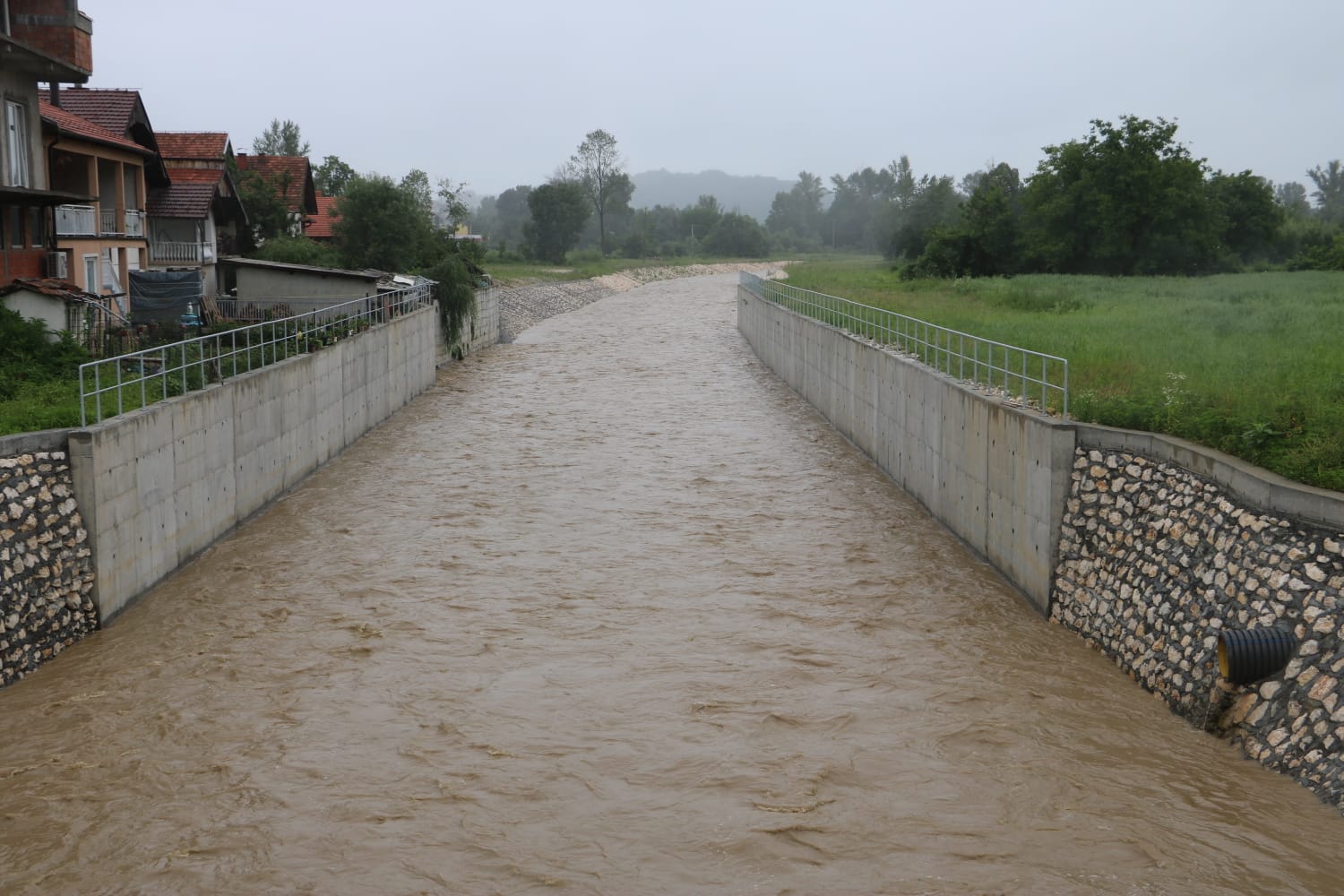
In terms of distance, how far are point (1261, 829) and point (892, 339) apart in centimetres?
1920

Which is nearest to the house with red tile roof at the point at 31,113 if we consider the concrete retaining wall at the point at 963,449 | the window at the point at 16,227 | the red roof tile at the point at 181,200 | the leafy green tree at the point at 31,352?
the window at the point at 16,227

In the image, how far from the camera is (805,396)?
38281 mm

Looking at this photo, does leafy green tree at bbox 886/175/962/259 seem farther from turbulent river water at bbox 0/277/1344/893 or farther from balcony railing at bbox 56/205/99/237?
turbulent river water at bbox 0/277/1344/893

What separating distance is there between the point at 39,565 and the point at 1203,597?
40.3 feet

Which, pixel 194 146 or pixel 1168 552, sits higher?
pixel 194 146

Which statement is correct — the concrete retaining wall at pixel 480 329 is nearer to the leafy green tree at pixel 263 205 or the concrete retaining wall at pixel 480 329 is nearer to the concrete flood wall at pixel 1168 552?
the leafy green tree at pixel 263 205

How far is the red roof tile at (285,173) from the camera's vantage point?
6072cm

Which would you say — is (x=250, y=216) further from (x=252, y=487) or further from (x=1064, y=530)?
(x=1064, y=530)

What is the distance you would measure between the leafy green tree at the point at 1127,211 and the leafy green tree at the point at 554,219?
2297 inches

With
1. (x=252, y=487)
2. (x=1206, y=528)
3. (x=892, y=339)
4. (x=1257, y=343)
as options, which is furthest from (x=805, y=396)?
(x=1206, y=528)

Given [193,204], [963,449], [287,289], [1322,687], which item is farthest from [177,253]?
[1322,687]

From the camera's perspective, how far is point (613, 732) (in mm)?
13180

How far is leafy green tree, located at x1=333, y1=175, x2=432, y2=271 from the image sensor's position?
55.6 meters

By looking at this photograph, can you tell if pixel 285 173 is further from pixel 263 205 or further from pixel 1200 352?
pixel 1200 352
